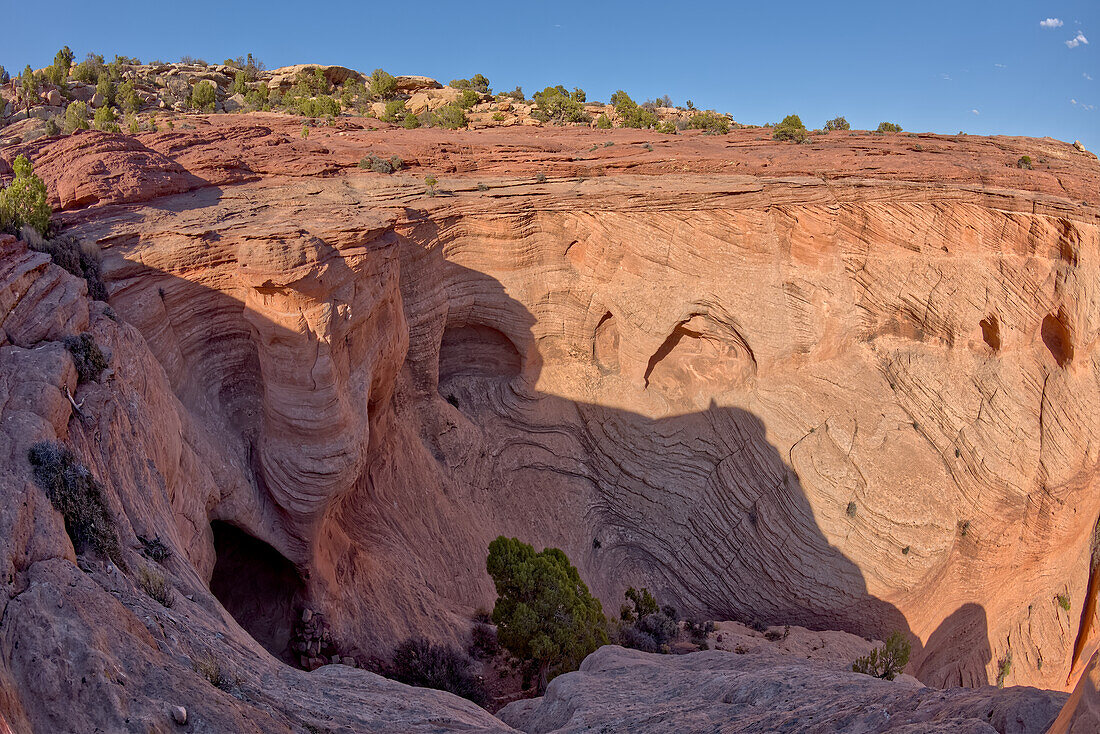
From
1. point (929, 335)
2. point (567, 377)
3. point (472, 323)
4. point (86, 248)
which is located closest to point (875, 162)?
point (929, 335)

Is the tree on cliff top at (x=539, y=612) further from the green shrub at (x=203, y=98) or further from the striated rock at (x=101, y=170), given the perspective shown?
the green shrub at (x=203, y=98)

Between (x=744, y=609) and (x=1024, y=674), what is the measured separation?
25.3 ft

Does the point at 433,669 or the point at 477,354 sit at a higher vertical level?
the point at 477,354

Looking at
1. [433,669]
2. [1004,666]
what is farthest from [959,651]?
[433,669]

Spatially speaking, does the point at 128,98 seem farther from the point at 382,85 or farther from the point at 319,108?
the point at 382,85

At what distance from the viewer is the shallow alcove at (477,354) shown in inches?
643

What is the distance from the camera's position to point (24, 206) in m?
9.31

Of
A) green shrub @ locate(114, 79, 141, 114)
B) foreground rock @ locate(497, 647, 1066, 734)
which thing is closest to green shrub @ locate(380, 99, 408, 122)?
green shrub @ locate(114, 79, 141, 114)

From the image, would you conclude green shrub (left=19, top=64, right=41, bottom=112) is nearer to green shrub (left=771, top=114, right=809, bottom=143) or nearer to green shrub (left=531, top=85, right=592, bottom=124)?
green shrub (left=531, top=85, right=592, bottom=124)

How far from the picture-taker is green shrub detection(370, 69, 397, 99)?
31656 millimetres

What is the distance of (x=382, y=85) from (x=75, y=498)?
1183 inches

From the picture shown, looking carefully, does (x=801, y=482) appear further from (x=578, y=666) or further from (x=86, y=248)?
(x=86, y=248)

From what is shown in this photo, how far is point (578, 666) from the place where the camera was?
11.1 m

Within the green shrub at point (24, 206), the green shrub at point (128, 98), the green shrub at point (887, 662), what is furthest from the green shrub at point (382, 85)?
the green shrub at point (887, 662)
